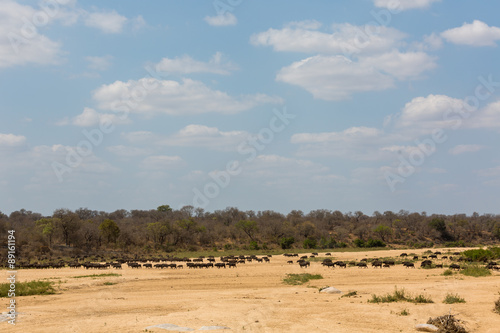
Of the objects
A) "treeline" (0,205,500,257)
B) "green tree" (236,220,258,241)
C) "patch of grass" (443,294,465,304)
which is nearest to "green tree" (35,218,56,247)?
"treeline" (0,205,500,257)

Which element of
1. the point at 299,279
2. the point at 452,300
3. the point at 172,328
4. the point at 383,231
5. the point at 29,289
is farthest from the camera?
the point at 383,231

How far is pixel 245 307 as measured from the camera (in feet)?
Result: 62.0

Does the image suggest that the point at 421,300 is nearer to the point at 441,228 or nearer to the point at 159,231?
the point at 159,231

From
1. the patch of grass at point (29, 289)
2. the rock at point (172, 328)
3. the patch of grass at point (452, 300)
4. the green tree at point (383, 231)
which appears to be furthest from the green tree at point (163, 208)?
the rock at point (172, 328)

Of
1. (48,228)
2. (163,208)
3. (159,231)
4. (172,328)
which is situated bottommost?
(172,328)

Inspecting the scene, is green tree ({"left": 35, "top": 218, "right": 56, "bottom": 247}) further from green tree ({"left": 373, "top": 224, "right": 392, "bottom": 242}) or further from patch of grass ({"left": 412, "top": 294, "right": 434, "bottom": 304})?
green tree ({"left": 373, "top": 224, "right": 392, "bottom": 242})

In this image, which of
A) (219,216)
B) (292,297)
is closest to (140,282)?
(292,297)

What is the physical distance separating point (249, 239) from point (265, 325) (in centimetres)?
7332

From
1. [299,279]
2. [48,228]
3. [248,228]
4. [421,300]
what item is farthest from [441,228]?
[421,300]

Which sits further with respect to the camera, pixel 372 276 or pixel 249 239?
pixel 249 239

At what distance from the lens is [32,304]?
2083cm

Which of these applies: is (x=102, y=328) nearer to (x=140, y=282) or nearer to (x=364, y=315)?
(x=364, y=315)

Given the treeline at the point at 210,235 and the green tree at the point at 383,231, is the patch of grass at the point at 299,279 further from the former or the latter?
the green tree at the point at 383,231

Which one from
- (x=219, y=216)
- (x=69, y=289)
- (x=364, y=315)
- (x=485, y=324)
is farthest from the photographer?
(x=219, y=216)
